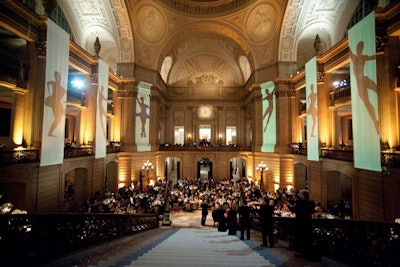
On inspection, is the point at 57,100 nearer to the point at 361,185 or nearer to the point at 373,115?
the point at 373,115

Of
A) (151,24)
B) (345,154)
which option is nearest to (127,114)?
(151,24)

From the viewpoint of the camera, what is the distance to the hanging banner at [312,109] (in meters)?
14.6

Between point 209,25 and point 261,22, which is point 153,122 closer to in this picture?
point 209,25

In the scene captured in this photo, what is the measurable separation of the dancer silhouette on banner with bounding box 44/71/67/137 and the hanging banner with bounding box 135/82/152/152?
33.4 feet

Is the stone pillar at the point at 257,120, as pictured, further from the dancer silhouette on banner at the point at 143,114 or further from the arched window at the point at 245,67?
the dancer silhouette on banner at the point at 143,114

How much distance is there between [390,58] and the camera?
30.4ft

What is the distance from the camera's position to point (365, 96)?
31.3ft

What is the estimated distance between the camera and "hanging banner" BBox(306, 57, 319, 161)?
1459cm

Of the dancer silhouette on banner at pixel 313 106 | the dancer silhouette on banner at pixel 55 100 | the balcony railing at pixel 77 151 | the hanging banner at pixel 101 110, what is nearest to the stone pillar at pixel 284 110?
the dancer silhouette on banner at pixel 313 106

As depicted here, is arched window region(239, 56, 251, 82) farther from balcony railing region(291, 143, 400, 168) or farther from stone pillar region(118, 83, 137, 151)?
stone pillar region(118, 83, 137, 151)

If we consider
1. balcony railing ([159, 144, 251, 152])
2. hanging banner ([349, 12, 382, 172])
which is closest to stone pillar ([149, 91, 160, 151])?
balcony railing ([159, 144, 251, 152])

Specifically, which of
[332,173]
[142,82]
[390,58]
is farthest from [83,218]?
[142,82]

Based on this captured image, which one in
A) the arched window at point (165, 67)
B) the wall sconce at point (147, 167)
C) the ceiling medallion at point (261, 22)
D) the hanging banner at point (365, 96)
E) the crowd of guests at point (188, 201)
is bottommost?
the crowd of guests at point (188, 201)

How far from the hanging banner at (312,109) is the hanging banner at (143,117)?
14670 millimetres
